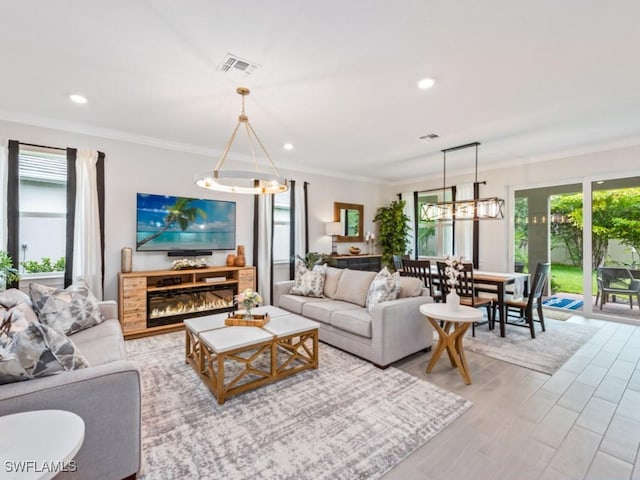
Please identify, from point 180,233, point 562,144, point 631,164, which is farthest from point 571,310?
point 180,233

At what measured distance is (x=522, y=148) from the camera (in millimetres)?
4711

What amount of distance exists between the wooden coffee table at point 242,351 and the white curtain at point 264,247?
6.72 ft

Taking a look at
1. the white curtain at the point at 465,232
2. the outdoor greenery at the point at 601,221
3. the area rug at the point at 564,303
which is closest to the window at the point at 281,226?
the white curtain at the point at 465,232

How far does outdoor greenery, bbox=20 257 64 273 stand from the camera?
3.56 meters

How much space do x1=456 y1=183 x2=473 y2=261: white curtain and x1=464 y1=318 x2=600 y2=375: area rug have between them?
6.39ft

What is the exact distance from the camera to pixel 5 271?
3.18m

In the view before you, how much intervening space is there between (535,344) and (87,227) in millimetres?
5677

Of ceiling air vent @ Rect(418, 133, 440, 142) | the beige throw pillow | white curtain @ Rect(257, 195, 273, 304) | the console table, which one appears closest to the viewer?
the beige throw pillow

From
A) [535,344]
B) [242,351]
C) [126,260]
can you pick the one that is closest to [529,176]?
[535,344]

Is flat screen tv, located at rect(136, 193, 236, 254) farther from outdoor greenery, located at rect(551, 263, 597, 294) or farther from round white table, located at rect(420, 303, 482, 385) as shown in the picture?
outdoor greenery, located at rect(551, 263, 597, 294)

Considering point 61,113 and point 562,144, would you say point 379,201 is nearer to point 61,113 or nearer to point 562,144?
point 562,144

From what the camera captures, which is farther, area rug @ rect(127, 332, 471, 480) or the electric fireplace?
the electric fireplace

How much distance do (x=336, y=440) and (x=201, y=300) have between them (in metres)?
3.24

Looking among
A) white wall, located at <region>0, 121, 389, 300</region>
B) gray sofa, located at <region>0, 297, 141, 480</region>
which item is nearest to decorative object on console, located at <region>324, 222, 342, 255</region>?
white wall, located at <region>0, 121, 389, 300</region>
